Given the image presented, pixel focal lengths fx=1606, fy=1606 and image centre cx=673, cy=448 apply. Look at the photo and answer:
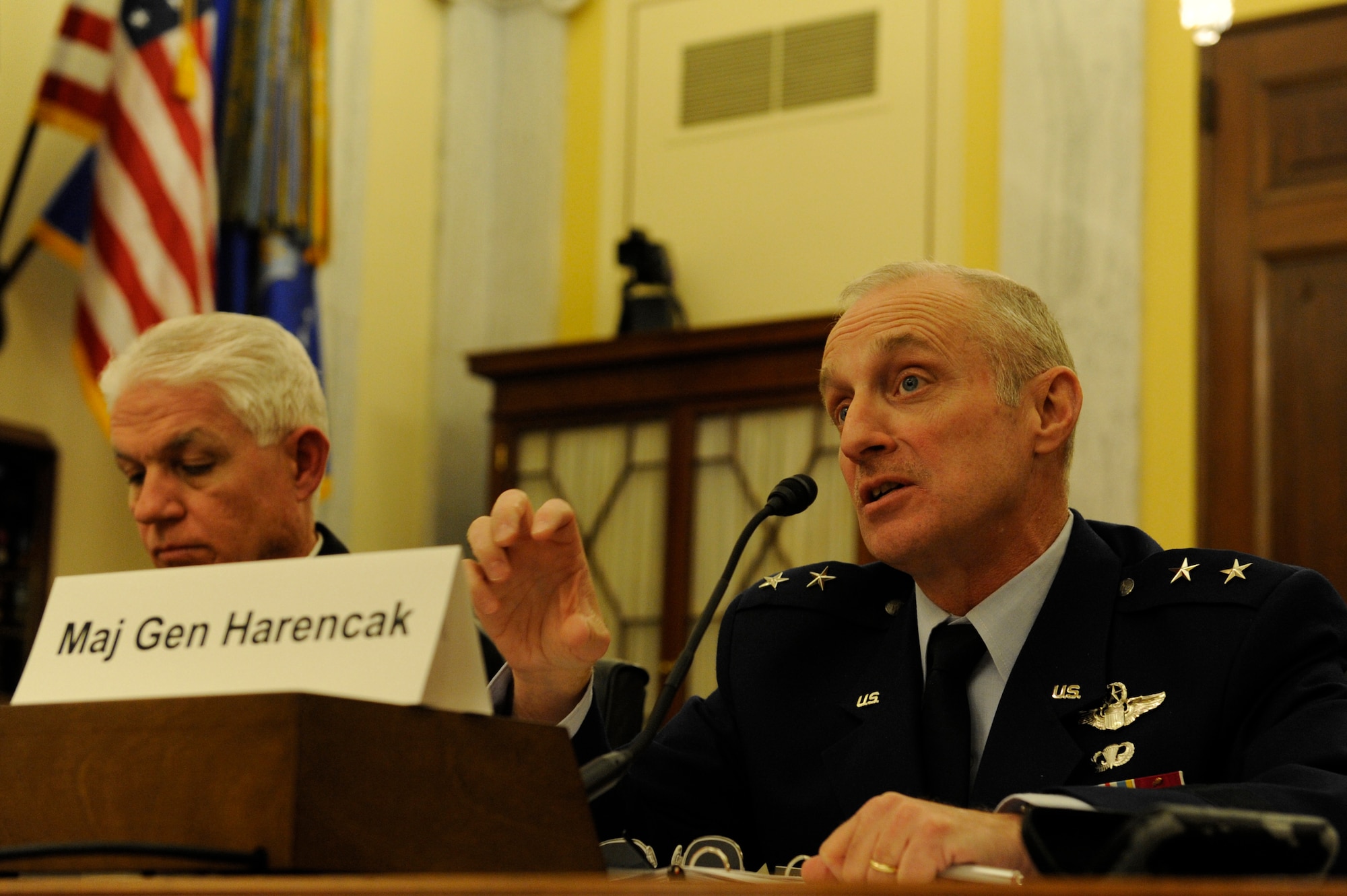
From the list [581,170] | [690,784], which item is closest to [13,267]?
[581,170]

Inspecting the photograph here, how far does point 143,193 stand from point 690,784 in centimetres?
343

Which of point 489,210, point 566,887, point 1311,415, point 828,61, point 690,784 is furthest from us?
point 489,210

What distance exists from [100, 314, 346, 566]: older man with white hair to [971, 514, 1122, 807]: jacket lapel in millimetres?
1205

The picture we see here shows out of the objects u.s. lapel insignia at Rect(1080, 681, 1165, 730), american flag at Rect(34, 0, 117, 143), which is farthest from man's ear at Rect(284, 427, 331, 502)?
american flag at Rect(34, 0, 117, 143)

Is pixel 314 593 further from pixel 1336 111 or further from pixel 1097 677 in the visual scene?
pixel 1336 111

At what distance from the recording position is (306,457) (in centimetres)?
256

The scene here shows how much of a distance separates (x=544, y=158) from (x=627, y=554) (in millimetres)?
1843

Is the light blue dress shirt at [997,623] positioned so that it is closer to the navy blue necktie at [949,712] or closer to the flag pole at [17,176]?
the navy blue necktie at [949,712]

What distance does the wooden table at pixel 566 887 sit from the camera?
2.59 feet

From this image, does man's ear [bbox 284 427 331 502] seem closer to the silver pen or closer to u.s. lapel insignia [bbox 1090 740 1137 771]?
u.s. lapel insignia [bbox 1090 740 1137 771]

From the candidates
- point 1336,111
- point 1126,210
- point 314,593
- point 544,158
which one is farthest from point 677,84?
point 314,593

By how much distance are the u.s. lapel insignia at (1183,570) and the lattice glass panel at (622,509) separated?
13.0 feet


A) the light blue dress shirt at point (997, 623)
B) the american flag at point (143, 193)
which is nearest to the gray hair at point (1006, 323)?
the light blue dress shirt at point (997, 623)

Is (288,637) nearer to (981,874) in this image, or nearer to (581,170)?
(981,874)
